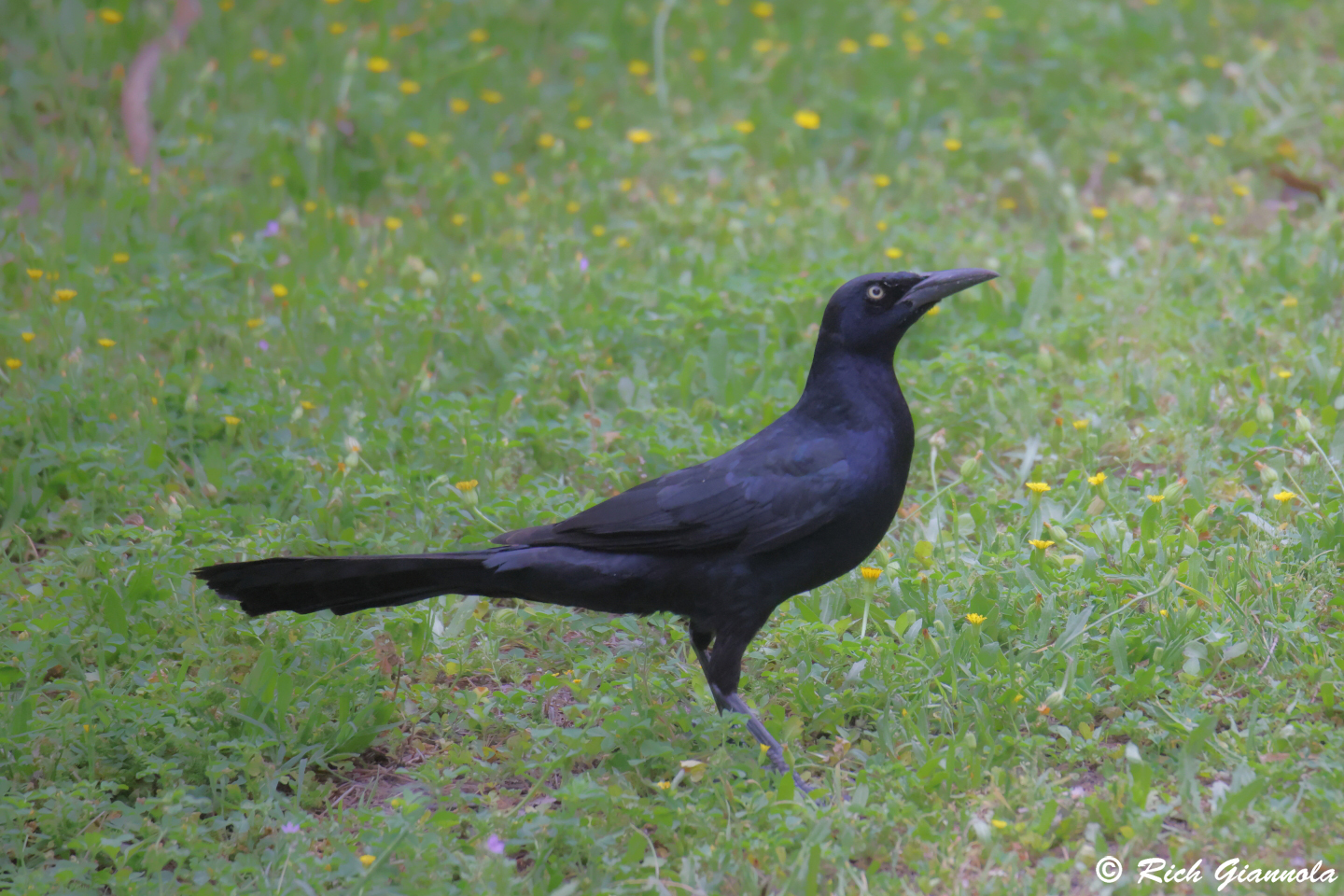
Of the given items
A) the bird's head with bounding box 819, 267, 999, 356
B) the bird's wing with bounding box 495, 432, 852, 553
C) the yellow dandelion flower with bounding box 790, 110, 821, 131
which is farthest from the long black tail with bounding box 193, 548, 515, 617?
the yellow dandelion flower with bounding box 790, 110, 821, 131

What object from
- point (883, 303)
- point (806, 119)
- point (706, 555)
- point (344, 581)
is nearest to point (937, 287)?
point (883, 303)

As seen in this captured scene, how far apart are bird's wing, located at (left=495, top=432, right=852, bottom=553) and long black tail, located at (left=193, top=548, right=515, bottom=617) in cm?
16

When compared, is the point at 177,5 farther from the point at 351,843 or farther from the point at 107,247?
the point at 351,843

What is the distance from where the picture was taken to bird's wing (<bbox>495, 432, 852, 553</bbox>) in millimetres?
3596

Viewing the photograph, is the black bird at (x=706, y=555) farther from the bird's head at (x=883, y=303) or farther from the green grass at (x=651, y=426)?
the green grass at (x=651, y=426)

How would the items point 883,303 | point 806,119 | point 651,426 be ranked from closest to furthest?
point 883,303, point 651,426, point 806,119

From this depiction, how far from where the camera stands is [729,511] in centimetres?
365

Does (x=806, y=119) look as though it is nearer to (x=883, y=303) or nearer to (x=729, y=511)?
(x=883, y=303)

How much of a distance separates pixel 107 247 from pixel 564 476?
2973 millimetres

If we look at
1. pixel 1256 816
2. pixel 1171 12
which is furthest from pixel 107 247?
pixel 1171 12

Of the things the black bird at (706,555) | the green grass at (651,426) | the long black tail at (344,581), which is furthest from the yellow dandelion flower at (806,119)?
the long black tail at (344,581)

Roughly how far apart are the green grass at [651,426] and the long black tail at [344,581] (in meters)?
0.31

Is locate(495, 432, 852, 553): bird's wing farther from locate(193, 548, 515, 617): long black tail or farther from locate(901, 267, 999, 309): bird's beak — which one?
locate(901, 267, 999, 309): bird's beak

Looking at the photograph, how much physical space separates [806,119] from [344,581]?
5120mm
